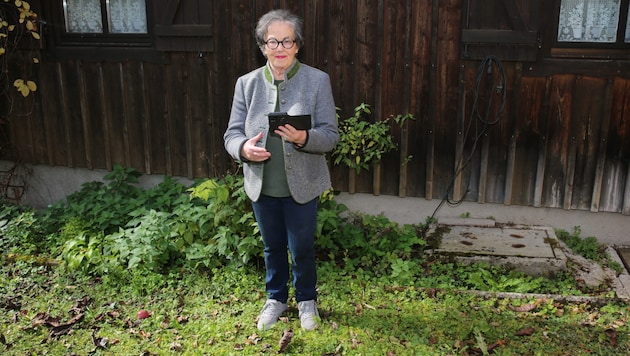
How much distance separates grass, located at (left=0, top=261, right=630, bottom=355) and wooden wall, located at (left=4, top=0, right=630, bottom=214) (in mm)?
1487

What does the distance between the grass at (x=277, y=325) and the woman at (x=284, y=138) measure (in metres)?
0.70

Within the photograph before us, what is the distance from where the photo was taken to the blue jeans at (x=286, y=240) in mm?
4023

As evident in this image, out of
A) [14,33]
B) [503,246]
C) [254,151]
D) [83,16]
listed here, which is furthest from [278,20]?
[14,33]

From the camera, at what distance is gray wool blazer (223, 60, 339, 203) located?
3.89 meters

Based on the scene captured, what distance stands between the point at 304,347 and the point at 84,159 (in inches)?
183

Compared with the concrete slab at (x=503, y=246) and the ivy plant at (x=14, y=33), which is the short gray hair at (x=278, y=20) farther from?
the ivy plant at (x=14, y=33)

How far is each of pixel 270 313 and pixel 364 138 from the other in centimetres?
237

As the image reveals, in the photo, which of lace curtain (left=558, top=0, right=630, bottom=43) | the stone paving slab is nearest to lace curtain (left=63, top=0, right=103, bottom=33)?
the stone paving slab

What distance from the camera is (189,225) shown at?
5.58 meters

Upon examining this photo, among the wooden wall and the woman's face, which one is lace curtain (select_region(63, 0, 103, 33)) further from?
the woman's face

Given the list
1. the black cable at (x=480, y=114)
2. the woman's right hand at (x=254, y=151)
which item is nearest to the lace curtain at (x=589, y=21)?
the black cable at (x=480, y=114)

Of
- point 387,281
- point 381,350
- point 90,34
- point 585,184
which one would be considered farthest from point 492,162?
point 90,34

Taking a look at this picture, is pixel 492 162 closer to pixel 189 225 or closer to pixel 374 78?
pixel 374 78

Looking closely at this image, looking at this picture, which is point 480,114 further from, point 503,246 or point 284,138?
point 284,138
